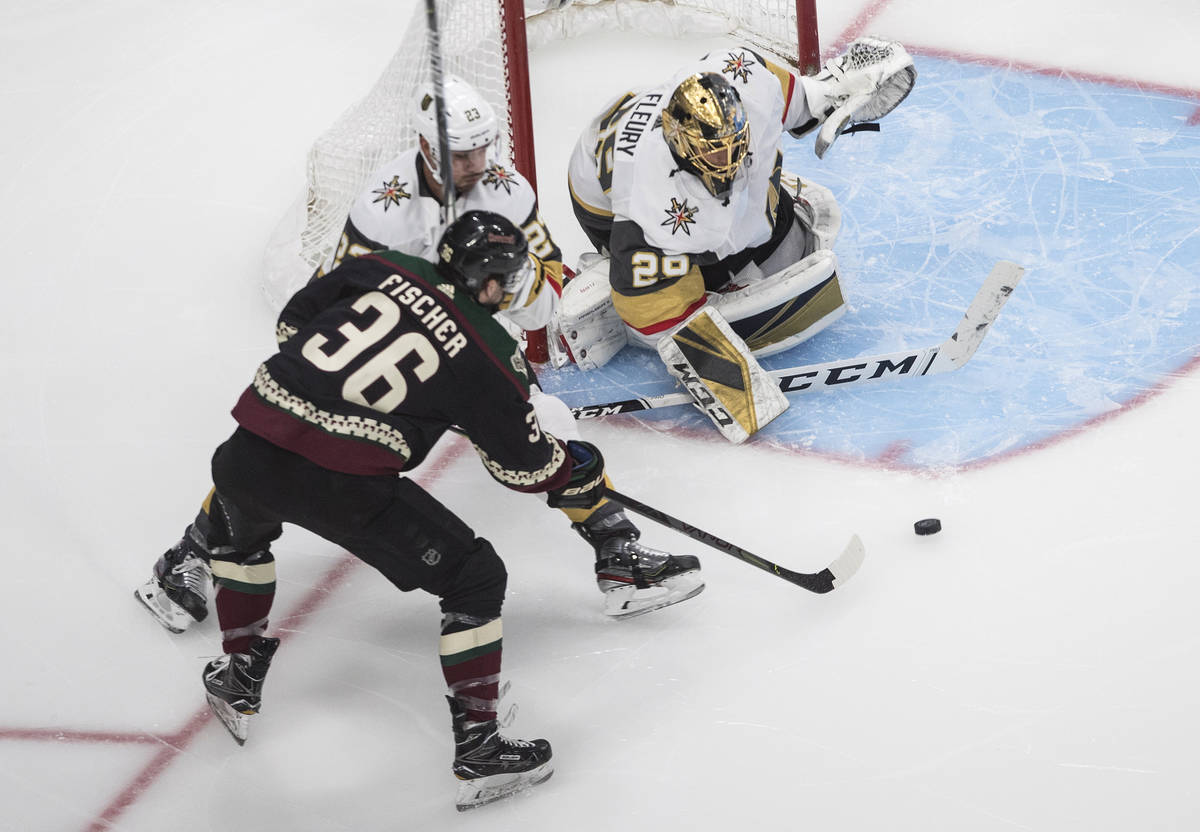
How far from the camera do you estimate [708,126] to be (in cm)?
319

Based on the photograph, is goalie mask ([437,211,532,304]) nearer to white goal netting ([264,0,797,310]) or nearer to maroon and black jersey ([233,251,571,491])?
maroon and black jersey ([233,251,571,491])

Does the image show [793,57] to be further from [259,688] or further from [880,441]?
[259,688]

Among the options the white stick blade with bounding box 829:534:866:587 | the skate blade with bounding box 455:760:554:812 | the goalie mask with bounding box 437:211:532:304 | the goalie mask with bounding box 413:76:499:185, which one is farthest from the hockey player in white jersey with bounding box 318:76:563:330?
the skate blade with bounding box 455:760:554:812

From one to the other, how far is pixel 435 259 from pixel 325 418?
738 millimetres

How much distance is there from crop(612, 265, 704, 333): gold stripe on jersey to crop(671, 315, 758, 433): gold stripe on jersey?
1.9 inches

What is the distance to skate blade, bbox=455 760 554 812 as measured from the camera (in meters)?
2.72

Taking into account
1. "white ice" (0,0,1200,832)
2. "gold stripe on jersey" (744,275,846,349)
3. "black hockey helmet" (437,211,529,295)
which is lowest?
"white ice" (0,0,1200,832)

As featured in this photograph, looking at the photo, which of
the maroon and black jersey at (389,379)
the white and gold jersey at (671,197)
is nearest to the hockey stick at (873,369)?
the white and gold jersey at (671,197)

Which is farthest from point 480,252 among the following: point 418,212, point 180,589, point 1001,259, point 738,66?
point 1001,259

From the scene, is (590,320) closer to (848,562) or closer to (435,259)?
(435,259)

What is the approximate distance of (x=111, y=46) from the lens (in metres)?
5.14

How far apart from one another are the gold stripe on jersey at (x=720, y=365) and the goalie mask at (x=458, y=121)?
2.42 ft

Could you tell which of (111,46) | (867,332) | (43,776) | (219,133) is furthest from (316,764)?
(111,46)

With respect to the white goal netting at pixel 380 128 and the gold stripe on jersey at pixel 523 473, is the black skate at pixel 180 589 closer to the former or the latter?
the gold stripe on jersey at pixel 523 473
